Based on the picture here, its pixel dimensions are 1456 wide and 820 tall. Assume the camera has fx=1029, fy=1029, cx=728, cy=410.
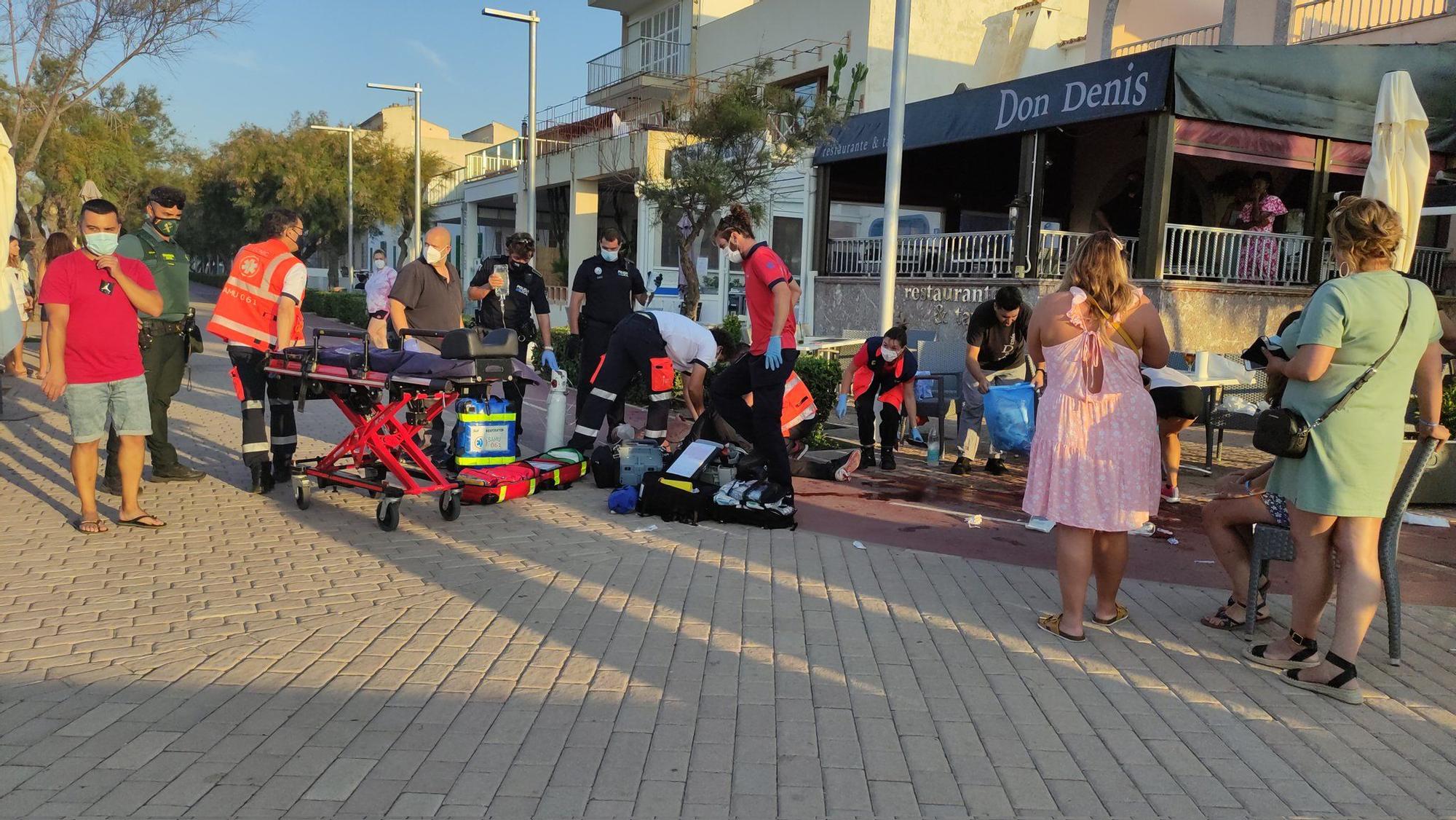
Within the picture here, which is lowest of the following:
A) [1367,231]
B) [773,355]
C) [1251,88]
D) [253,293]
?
[773,355]

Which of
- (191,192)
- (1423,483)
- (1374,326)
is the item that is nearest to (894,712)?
(1374,326)

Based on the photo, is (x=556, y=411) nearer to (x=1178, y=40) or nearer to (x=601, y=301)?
(x=601, y=301)

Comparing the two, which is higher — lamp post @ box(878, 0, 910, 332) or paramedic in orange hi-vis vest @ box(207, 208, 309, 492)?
lamp post @ box(878, 0, 910, 332)

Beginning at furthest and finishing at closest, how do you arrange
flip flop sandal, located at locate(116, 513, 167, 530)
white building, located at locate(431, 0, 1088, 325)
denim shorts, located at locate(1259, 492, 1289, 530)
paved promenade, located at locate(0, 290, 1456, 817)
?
white building, located at locate(431, 0, 1088, 325), flip flop sandal, located at locate(116, 513, 167, 530), denim shorts, located at locate(1259, 492, 1289, 530), paved promenade, located at locate(0, 290, 1456, 817)

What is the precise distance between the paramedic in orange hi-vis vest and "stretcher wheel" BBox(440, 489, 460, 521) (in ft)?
4.51

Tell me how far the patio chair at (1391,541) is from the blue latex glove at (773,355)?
3.12m

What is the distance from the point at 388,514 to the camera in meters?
6.33

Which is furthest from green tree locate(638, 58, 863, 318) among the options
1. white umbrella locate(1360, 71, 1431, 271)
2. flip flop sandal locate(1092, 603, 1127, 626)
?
flip flop sandal locate(1092, 603, 1127, 626)

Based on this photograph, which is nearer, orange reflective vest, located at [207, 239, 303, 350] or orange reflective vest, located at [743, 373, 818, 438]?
orange reflective vest, located at [207, 239, 303, 350]

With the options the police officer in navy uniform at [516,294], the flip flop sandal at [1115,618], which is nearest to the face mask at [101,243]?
the police officer in navy uniform at [516,294]

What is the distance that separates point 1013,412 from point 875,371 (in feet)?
4.37

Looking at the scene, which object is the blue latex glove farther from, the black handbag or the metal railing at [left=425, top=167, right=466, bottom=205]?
the metal railing at [left=425, top=167, right=466, bottom=205]

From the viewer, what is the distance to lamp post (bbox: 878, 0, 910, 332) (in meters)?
10.5

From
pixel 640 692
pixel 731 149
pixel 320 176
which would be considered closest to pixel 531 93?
pixel 731 149
